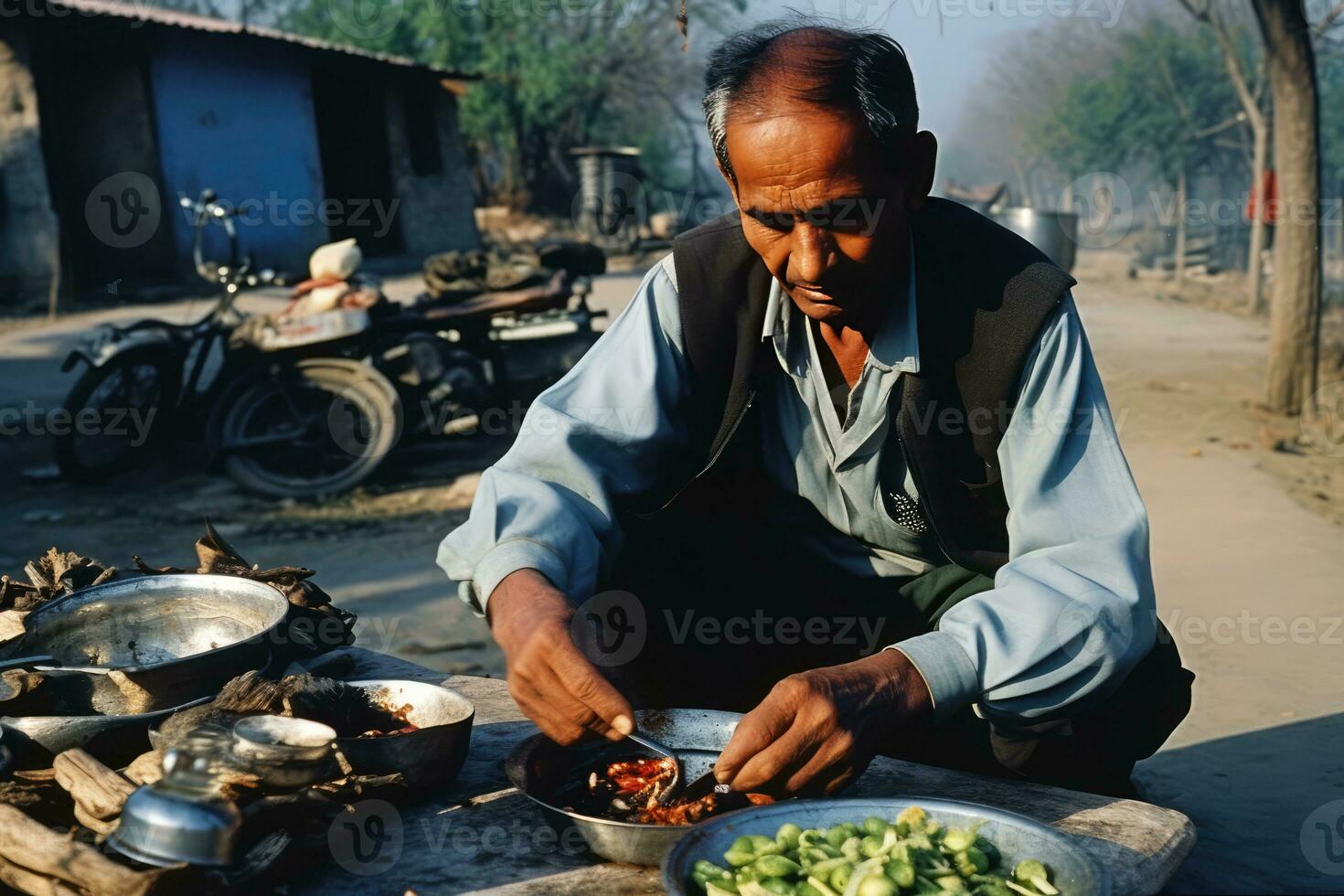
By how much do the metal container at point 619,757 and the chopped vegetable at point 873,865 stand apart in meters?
0.11

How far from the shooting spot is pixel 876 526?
231 centimetres

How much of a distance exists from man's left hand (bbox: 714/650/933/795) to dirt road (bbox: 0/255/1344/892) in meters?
1.38

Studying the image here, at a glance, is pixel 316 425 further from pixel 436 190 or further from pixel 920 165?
pixel 436 190

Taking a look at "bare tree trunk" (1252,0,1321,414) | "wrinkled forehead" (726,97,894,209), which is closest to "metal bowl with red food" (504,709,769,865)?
"wrinkled forehead" (726,97,894,209)

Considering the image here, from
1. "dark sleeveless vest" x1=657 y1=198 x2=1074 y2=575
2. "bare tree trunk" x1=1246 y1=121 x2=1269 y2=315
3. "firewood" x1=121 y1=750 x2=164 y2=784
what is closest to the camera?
"firewood" x1=121 y1=750 x2=164 y2=784

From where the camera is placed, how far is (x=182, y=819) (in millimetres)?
1286

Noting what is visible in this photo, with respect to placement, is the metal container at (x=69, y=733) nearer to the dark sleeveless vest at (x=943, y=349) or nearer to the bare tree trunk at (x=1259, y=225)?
the dark sleeveless vest at (x=943, y=349)

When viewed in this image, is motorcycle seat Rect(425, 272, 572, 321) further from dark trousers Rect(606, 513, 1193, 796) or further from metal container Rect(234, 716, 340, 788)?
metal container Rect(234, 716, 340, 788)

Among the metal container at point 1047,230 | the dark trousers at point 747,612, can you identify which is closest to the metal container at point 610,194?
the metal container at point 1047,230

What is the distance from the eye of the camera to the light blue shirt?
1.77 m

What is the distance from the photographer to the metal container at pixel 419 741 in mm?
1753

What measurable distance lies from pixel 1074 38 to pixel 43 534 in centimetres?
6211

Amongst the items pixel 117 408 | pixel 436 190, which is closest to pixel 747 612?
pixel 117 408

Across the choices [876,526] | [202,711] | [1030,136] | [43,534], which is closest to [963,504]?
[876,526]
